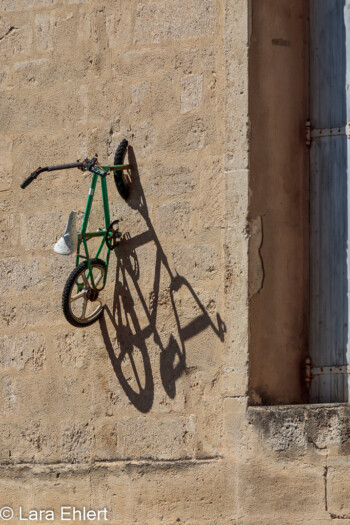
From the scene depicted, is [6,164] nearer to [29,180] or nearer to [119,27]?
[29,180]

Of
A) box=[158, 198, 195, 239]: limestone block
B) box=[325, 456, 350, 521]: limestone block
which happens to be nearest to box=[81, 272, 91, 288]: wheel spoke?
box=[158, 198, 195, 239]: limestone block

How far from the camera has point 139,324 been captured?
7.39 meters

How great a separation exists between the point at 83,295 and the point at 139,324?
31cm

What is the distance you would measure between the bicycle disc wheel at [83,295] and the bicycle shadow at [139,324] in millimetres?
77

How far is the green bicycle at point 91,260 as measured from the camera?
7242 mm

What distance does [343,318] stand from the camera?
7254 millimetres

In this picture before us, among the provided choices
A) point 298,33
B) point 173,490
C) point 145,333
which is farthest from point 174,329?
point 298,33

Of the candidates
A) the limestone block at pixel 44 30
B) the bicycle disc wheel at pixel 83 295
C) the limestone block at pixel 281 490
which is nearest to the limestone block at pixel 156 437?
the limestone block at pixel 281 490

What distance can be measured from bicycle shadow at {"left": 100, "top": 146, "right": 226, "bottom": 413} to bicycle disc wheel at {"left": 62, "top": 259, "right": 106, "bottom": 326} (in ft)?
0.25

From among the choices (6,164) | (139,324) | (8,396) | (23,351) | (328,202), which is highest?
(6,164)

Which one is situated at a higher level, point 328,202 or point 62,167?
point 62,167

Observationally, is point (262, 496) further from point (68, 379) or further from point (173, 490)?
point (68, 379)

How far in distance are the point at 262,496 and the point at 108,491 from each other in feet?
2.53

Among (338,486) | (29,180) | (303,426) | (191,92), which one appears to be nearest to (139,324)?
(29,180)
